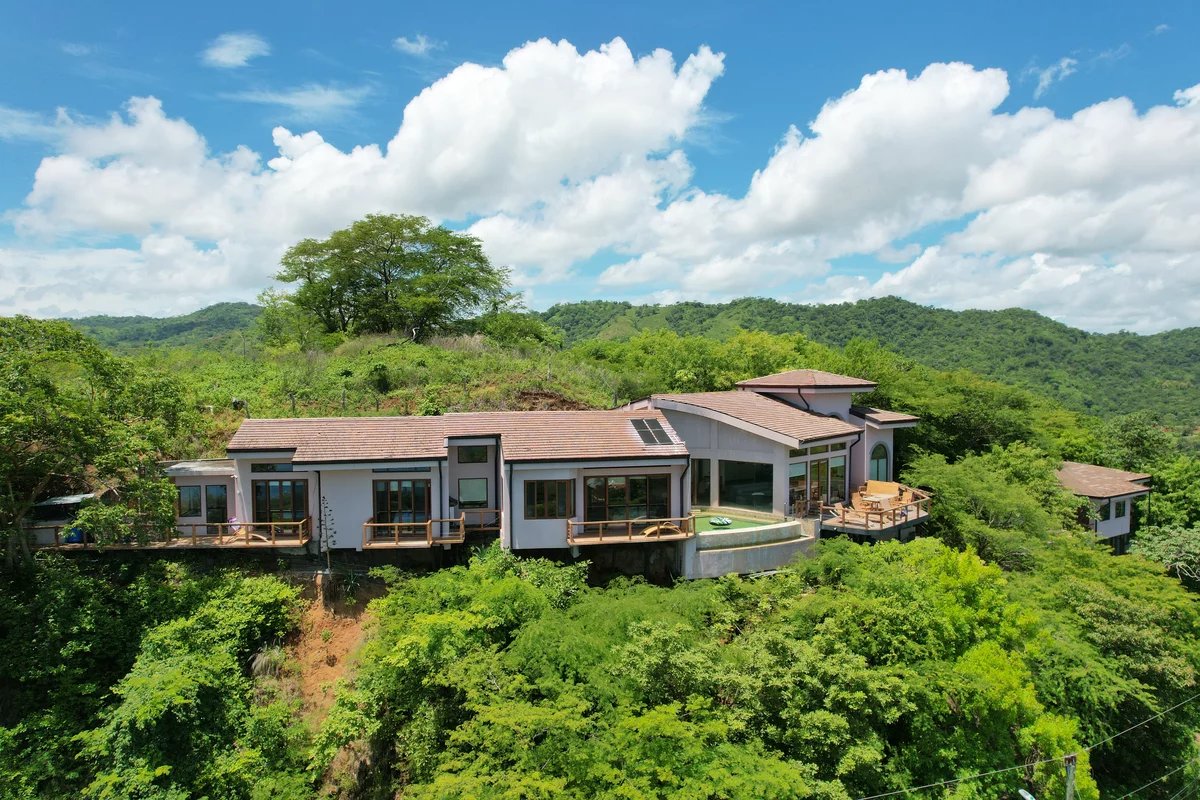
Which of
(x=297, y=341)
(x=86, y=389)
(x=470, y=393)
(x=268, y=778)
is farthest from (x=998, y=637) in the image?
(x=297, y=341)

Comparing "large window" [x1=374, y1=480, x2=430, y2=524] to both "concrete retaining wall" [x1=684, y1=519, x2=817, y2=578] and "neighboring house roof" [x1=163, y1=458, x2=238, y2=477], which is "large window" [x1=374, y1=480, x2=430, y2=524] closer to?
"neighboring house roof" [x1=163, y1=458, x2=238, y2=477]

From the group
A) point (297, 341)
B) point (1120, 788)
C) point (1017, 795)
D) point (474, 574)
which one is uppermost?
point (297, 341)

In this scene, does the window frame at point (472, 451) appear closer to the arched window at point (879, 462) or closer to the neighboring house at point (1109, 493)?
the arched window at point (879, 462)

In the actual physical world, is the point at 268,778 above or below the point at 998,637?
below

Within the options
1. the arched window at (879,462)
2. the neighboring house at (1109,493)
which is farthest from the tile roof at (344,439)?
the neighboring house at (1109,493)

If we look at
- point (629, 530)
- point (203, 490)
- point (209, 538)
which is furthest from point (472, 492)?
point (203, 490)

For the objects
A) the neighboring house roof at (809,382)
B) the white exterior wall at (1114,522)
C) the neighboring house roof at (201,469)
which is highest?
the neighboring house roof at (809,382)

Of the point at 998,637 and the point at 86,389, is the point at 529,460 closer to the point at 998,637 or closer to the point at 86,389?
the point at 998,637
